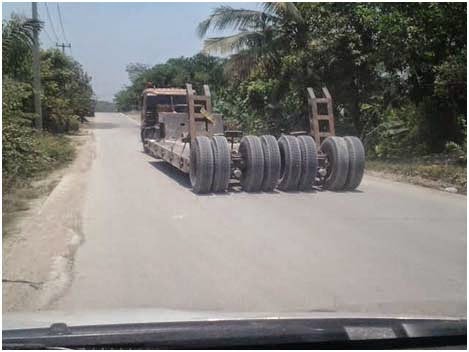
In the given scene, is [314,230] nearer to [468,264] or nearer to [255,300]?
[468,264]

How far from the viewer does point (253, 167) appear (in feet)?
40.1

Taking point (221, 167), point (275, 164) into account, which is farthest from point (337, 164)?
point (221, 167)

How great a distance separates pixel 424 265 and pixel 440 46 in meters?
12.6

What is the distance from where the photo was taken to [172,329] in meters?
2.95

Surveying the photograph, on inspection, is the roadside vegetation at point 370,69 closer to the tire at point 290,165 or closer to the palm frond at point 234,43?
the palm frond at point 234,43

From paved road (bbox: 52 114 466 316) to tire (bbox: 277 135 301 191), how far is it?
1.61 ft

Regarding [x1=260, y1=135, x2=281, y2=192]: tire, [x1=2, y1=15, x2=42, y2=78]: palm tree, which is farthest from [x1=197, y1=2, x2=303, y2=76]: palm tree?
[x1=260, y1=135, x2=281, y2=192]: tire

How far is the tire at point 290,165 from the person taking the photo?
12461 millimetres

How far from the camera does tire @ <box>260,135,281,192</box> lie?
12.3m

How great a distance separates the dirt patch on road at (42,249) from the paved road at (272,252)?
0.18 metres

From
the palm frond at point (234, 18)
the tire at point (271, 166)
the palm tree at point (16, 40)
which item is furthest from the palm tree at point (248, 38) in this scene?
the tire at point (271, 166)

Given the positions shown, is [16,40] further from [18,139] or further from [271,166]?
[271,166]

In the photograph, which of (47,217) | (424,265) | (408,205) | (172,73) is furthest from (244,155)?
(172,73)

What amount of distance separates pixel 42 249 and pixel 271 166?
571 centimetres
